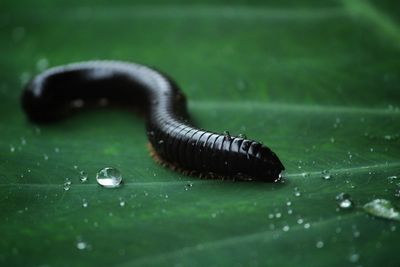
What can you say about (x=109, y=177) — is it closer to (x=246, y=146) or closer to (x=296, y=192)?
(x=246, y=146)

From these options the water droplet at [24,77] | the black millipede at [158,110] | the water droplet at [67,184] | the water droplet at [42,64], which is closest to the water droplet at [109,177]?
the water droplet at [67,184]

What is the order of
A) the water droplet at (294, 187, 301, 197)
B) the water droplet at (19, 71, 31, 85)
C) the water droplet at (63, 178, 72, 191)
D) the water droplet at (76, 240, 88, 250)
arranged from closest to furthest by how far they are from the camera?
the water droplet at (76, 240, 88, 250)
the water droplet at (294, 187, 301, 197)
the water droplet at (63, 178, 72, 191)
the water droplet at (19, 71, 31, 85)

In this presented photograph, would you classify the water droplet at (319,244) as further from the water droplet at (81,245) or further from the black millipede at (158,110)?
the water droplet at (81,245)

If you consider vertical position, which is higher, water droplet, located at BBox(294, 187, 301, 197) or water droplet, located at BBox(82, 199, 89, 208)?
water droplet, located at BBox(294, 187, 301, 197)

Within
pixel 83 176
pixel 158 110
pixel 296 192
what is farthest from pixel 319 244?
pixel 158 110

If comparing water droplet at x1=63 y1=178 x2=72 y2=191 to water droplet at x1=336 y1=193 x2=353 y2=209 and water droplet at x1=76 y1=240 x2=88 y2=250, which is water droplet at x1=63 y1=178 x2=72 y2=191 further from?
water droplet at x1=336 y1=193 x2=353 y2=209

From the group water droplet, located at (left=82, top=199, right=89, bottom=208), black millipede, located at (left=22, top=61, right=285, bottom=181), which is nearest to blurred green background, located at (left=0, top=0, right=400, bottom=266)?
water droplet, located at (left=82, top=199, right=89, bottom=208)

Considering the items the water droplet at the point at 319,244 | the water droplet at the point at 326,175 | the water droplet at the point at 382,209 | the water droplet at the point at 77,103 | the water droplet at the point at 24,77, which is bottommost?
the water droplet at the point at 77,103
